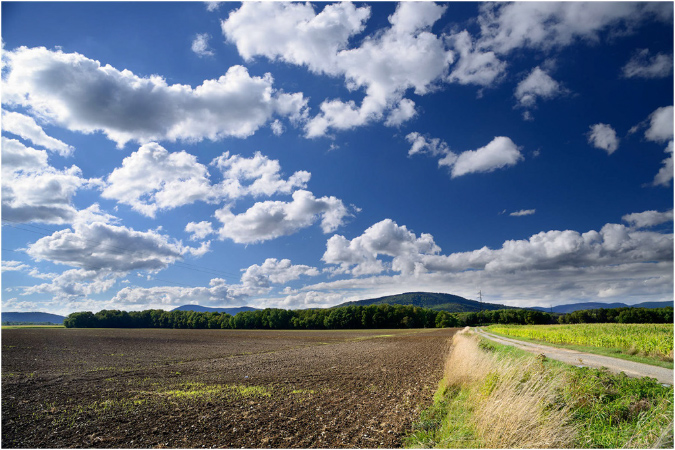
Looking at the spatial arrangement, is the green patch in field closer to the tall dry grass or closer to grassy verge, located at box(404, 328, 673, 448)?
grassy verge, located at box(404, 328, 673, 448)

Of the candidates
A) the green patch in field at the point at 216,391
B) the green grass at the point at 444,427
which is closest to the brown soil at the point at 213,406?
the green patch in field at the point at 216,391

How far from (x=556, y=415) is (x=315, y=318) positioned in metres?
131

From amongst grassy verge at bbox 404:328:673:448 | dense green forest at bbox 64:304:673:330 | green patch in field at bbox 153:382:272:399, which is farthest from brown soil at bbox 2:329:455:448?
dense green forest at bbox 64:304:673:330

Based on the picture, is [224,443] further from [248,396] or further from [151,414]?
[248,396]

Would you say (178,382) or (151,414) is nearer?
(151,414)

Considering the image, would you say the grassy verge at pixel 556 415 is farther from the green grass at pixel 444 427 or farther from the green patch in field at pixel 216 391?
the green patch in field at pixel 216 391

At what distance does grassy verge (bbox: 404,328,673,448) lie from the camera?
6996 mm

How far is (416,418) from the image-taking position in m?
11.9

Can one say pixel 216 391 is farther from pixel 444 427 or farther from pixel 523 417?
pixel 523 417

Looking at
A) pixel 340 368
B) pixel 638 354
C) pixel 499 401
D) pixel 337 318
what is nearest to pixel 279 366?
pixel 340 368

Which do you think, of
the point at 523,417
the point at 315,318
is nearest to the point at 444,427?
the point at 523,417

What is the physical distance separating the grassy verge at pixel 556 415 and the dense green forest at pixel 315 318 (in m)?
125

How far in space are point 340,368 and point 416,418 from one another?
13417 millimetres

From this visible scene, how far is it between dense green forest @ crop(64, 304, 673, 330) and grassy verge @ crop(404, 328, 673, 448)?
411ft
